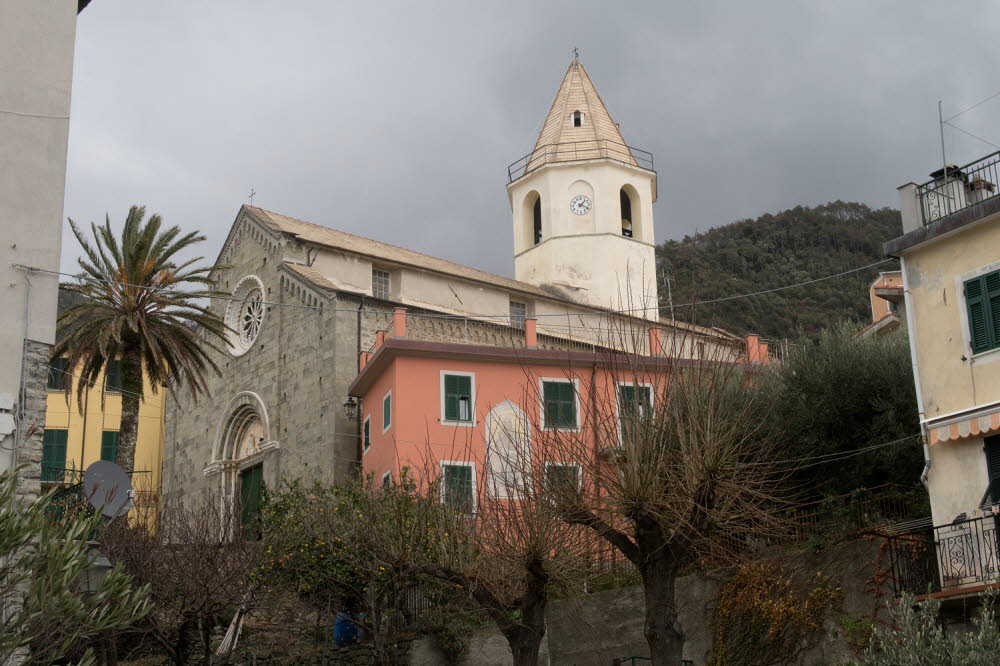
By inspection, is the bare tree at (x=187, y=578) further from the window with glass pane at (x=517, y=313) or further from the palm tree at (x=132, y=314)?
the window with glass pane at (x=517, y=313)

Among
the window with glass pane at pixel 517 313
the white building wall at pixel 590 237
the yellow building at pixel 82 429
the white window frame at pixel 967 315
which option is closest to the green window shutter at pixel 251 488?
the yellow building at pixel 82 429

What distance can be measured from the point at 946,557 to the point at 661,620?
469cm

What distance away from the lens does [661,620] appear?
1548 centimetres

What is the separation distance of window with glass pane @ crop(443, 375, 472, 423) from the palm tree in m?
6.41

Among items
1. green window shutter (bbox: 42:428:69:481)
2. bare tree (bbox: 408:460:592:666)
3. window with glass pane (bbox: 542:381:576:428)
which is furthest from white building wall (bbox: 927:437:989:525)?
green window shutter (bbox: 42:428:69:481)

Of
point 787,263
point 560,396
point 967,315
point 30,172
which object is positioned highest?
point 787,263

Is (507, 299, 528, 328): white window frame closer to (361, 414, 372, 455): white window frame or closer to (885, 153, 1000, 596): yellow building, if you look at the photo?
(361, 414, 372, 455): white window frame

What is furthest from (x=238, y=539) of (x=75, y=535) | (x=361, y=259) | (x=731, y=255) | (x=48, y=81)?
(x=731, y=255)

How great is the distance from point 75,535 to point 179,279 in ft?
58.5

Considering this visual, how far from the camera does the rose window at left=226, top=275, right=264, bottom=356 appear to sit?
132 ft

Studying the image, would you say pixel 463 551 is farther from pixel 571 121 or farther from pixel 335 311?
pixel 571 121

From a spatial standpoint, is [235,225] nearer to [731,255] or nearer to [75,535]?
[75,535]

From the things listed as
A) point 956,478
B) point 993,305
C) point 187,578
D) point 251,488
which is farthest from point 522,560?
point 251,488

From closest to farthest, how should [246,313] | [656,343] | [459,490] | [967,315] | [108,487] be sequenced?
[108,487], [967,315], [459,490], [656,343], [246,313]
